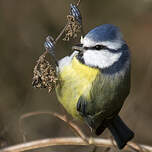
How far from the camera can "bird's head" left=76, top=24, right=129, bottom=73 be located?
97.6 inches

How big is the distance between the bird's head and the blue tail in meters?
0.66

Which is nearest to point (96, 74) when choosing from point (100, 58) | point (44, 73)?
point (100, 58)

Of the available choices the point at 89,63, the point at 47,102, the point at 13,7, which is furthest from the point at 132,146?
the point at 13,7

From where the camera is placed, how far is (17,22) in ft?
15.2

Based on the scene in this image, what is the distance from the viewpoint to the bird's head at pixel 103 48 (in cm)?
248

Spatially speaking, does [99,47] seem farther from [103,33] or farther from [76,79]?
[76,79]

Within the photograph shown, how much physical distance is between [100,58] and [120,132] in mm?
798

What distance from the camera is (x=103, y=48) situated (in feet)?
8.29

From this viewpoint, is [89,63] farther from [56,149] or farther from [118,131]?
[56,149]

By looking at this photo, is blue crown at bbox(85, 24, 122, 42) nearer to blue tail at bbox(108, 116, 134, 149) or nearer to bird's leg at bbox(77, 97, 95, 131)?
bird's leg at bbox(77, 97, 95, 131)

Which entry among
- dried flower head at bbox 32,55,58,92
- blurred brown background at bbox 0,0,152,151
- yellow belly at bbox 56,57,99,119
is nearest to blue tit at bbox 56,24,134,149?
yellow belly at bbox 56,57,99,119

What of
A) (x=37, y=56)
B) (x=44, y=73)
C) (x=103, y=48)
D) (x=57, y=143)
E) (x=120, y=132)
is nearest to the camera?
(x=44, y=73)

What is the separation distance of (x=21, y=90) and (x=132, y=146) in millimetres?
2185

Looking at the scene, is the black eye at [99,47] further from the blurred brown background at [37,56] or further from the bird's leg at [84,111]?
the blurred brown background at [37,56]
